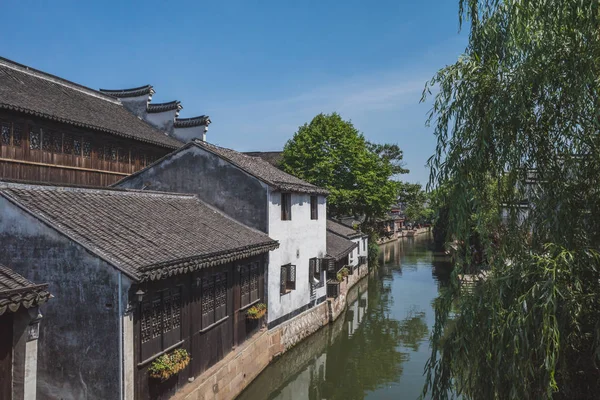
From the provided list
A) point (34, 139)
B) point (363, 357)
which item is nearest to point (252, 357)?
point (363, 357)

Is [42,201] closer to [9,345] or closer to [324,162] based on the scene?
[9,345]

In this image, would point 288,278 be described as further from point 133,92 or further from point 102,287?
point 133,92

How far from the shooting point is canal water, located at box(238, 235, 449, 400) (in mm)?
14031

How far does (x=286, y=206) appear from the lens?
55.7ft

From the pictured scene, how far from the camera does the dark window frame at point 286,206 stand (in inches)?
658

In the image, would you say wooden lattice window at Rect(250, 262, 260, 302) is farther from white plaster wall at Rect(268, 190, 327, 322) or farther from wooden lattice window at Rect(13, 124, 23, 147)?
wooden lattice window at Rect(13, 124, 23, 147)

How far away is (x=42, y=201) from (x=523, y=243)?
8.52 m

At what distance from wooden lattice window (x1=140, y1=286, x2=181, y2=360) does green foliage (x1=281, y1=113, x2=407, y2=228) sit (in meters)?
23.2

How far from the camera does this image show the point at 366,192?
1305 inches

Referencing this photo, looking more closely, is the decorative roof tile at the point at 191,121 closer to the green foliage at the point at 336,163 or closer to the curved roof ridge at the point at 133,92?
the curved roof ridge at the point at 133,92

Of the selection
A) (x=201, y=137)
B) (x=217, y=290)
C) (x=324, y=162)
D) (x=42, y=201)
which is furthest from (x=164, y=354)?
(x=324, y=162)

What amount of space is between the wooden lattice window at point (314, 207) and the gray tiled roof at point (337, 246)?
9.16ft

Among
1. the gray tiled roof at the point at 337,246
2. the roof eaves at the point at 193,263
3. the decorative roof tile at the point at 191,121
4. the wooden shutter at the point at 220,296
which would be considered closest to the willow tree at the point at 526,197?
the roof eaves at the point at 193,263

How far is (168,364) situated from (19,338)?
3.74 m
